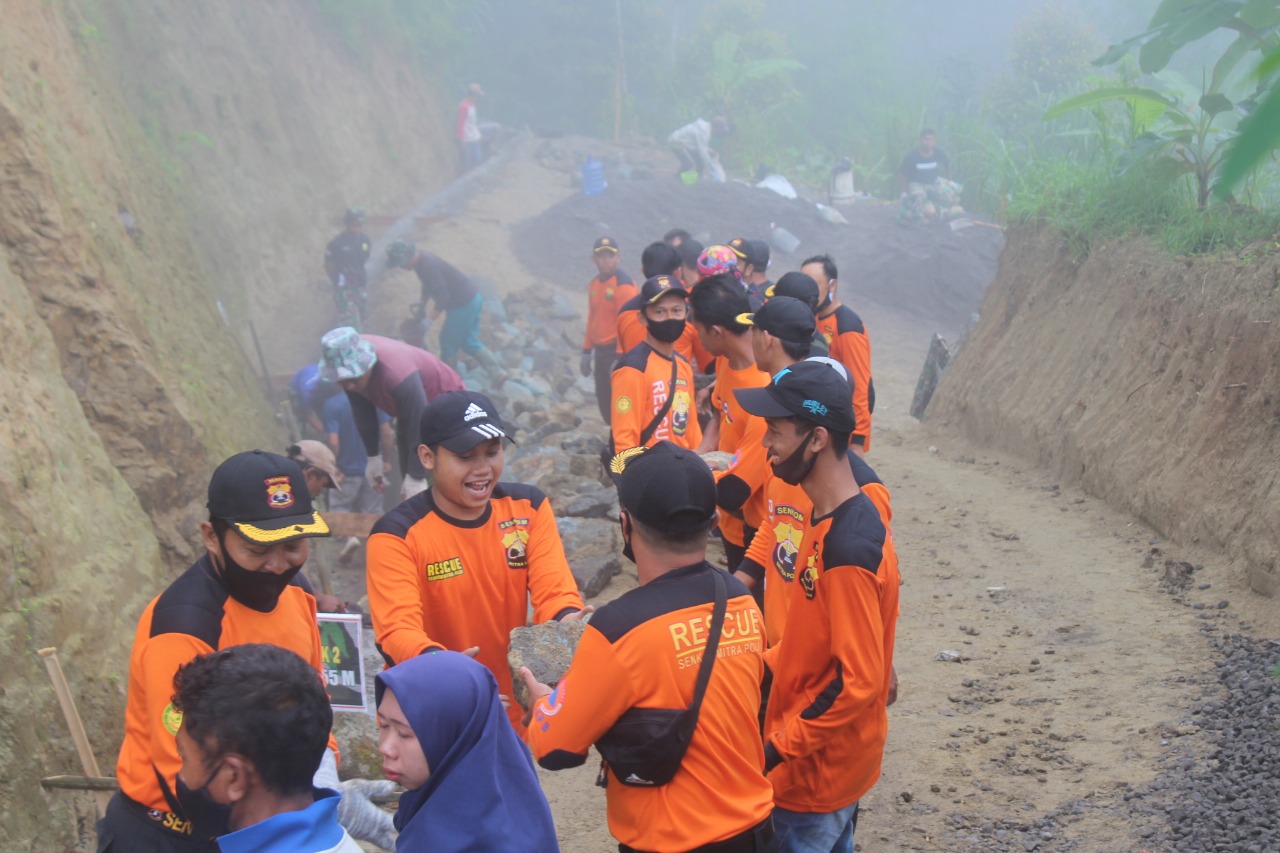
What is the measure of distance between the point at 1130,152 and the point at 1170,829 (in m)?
7.85

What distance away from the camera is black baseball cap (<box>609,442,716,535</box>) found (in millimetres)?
2656

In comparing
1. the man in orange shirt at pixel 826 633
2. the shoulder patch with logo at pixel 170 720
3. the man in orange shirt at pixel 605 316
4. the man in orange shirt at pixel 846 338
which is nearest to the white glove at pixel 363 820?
the shoulder patch with logo at pixel 170 720

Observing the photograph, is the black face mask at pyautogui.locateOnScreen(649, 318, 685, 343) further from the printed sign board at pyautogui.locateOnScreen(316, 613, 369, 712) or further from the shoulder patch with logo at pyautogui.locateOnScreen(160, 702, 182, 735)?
the shoulder patch with logo at pyautogui.locateOnScreen(160, 702, 182, 735)

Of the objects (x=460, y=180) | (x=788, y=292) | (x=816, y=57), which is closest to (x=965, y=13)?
(x=816, y=57)

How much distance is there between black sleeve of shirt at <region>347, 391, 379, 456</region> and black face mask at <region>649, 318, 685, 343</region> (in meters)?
2.07

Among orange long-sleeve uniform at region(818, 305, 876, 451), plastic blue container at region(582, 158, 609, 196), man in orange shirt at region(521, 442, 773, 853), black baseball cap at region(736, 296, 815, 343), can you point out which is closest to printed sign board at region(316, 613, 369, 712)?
man in orange shirt at region(521, 442, 773, 853)

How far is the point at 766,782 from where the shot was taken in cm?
278

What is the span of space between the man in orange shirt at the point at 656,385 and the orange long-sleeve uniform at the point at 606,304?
12.9 feet

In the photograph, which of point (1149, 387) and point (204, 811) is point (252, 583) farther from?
point (1149, 387)

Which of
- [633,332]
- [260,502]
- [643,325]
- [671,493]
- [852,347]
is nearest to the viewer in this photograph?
[671,493]

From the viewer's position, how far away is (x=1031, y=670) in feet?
19.1

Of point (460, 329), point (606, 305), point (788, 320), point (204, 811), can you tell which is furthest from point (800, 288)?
point (460, 329)

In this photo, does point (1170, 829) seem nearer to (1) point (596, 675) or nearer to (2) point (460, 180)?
(1) point (596, 675)

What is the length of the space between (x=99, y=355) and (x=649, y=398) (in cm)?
422
